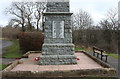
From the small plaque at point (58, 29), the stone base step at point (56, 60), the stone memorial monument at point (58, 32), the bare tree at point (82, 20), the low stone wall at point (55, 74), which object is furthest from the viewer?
the bare tree at point (82, 20)

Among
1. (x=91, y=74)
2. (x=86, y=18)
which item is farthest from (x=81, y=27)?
(x=91, y=74)

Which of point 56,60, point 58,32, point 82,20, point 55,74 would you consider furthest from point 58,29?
point 82,20

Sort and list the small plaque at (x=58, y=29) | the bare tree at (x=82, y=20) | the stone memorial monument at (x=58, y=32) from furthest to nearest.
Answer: the bare tree at (x=82, y=20) → the small plaque at (x=58, y=29) → the stone memorial monument at (x=58, y=32)

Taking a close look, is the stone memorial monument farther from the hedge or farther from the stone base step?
the hedge

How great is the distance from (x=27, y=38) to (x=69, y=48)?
718 centimetres

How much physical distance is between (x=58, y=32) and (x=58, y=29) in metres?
0.18

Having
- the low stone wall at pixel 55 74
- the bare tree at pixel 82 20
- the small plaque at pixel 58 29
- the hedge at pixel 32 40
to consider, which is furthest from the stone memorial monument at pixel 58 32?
the bare tree at pixel 82 20

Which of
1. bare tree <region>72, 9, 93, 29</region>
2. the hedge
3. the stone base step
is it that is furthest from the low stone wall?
bare tree <region>72, 9, 93, 29</region>

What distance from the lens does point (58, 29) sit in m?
6.23

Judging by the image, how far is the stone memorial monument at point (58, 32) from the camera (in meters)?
6.10

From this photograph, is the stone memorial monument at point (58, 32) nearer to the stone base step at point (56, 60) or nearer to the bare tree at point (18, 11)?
the stone base step at point (56, 60)

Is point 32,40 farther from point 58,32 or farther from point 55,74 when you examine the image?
point 55,74

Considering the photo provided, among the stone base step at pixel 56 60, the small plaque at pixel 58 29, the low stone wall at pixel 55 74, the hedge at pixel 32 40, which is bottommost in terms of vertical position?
the low stone wall at pixel 55 74

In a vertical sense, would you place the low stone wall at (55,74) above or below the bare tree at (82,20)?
below
